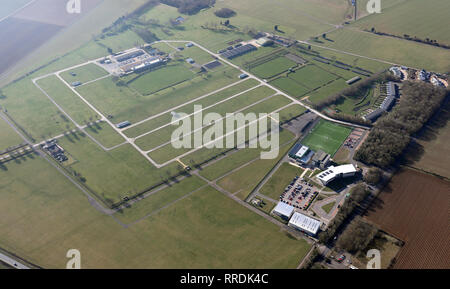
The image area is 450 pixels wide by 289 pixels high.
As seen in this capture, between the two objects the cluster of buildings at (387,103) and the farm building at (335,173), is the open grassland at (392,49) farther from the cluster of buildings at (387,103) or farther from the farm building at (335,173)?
the farm building at (335,173)

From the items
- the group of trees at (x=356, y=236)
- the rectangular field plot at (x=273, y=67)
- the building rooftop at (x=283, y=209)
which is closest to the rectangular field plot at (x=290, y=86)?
the rectangular field plot at (x=273, y=67)

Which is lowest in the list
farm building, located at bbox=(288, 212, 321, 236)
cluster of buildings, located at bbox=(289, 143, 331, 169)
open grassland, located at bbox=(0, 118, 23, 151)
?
open grassland, located at bbox=(0, 118, 23, 151)

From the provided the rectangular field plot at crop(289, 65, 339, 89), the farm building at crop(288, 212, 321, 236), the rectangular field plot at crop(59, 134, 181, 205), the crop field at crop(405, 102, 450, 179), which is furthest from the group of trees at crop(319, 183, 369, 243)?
the rectangular field plot at crop(289, 65, 339, 89)

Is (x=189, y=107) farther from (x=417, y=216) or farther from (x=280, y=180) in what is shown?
(x=417, y=216)

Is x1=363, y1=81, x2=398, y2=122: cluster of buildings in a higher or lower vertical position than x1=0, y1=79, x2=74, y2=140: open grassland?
higher

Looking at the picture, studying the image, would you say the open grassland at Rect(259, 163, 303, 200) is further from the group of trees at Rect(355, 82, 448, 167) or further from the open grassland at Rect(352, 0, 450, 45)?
the open grassland at Rect(352, 0, 450, 45)

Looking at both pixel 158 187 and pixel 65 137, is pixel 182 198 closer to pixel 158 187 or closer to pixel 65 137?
pixel 158 187

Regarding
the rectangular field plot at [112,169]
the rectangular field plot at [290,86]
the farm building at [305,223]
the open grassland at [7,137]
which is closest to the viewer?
the farm building at [305,223]
